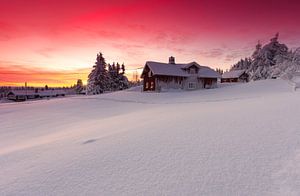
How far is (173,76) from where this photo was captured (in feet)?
145

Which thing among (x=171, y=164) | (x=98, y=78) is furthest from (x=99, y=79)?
(x=171, y=164)

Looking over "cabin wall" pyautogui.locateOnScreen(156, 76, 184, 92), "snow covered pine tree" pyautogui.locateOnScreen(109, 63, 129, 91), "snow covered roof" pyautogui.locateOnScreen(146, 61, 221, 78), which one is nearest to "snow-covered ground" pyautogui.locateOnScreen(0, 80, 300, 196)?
"cabin wall" pyautogui.locateOnScreen(156, 76, 184, 92)

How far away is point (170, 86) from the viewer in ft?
144

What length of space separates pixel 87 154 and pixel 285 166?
511cm

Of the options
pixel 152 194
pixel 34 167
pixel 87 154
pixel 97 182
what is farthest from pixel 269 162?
pixel 34 167

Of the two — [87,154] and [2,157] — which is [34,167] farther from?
[2,157]

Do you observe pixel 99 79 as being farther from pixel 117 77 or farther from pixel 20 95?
pixel 20 95

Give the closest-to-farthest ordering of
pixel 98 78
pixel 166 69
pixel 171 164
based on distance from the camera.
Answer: pixel 171 164, pixel 166 69, pixel 98 78

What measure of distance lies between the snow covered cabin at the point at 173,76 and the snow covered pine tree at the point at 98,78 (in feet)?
71.7

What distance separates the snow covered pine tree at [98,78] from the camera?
63812 millimetres

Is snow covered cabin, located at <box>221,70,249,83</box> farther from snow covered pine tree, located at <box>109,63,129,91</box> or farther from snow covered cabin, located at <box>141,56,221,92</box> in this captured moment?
snow covered pine tree, located at <box>109,63,129,91</box>

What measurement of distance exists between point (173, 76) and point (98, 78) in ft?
92.4

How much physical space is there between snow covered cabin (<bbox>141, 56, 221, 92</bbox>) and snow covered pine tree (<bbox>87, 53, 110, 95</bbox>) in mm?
21865

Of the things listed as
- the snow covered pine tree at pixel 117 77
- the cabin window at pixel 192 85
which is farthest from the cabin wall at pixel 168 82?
the snow covered pine tree at pixel 117 77
